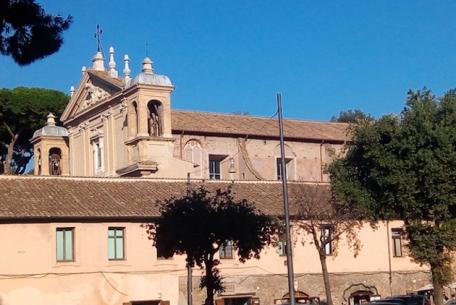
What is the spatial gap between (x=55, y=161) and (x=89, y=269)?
27744mm

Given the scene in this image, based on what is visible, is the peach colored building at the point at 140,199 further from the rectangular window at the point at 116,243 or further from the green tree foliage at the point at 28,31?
the green tree foliage at the point at 28,31

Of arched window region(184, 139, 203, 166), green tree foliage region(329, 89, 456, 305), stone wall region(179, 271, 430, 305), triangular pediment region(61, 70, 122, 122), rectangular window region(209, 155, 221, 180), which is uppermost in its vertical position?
triangular pediment region(61, 70, 122, 122)

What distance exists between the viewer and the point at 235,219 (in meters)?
30.8

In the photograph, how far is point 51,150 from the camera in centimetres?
6888

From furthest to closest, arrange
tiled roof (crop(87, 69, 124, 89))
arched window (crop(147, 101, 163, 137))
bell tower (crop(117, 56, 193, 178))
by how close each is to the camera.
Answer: tiled roof (crop(87, 69, 124, 89)) < arched window (crop(147, 101, 163, 137)) < bell tower (crop(117, 56, 193, 178))

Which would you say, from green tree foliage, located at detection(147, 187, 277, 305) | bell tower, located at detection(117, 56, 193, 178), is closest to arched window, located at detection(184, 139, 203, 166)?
bell tower, located at detection(117, 56, 193, 178)

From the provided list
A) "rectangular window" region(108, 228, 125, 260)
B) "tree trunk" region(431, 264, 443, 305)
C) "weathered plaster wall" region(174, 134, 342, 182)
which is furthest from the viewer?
"weathered plaster wall" region(174, 134, 342, 182)

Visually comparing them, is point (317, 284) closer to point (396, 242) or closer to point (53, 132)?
point (396, 242)

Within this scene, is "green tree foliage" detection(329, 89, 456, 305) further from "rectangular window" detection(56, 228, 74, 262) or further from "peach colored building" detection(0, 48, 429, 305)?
"rectangular window" detection(56, 228, 74, 262)

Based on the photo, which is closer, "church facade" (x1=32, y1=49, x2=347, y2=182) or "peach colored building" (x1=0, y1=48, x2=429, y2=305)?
"peach colored building" (x1=0, y1=48, x2=429, y2=305)

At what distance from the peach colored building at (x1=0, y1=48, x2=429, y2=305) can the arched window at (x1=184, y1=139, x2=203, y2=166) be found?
63mm

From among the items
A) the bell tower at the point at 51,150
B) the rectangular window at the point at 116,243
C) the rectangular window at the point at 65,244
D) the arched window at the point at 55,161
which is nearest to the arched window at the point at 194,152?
the bell tower at the point at 51,150

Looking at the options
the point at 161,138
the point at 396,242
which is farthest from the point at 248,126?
the point at 396,242

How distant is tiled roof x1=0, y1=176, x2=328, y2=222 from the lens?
139 ft
